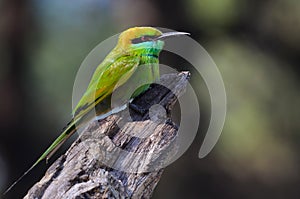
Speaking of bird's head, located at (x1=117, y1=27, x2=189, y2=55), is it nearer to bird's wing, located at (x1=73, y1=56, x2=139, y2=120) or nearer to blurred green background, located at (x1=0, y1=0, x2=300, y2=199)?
bird's wing, located at (x1=73, y1=56, x2=139, y2=120)

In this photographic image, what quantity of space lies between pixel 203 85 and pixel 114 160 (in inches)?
133

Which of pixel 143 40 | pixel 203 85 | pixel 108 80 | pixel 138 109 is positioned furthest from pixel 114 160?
pixel 203 85

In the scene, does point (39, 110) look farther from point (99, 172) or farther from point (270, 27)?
point (99, 172)

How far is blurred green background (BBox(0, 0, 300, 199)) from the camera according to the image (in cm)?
607

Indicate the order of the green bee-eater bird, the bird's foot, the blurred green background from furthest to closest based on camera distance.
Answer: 1. the blurred green background
2. the green bee-eater bird
3. the bird's foot

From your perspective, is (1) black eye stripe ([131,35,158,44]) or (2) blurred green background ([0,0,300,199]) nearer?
(1) black eye stripe ([131,35,158,44])

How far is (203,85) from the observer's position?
5.74 m

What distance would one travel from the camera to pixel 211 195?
644 cm

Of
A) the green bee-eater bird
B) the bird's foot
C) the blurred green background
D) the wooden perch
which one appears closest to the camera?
the wooden perch

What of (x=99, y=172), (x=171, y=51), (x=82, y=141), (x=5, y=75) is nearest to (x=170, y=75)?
(x=82, y=141)

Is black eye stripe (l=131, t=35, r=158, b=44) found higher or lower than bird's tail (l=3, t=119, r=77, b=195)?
higher

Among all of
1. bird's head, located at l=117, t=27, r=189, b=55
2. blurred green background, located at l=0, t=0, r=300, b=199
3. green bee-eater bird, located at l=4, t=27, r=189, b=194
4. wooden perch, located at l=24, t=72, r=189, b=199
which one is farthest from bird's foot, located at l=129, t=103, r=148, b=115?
blurred green background, located at l=0, t=0, r=300, b=199

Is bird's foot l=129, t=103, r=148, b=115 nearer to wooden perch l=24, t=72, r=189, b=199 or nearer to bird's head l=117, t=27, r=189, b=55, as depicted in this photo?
wooden perch l=24, t=72, r=189, b=199

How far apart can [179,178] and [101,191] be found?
13.4 feet
